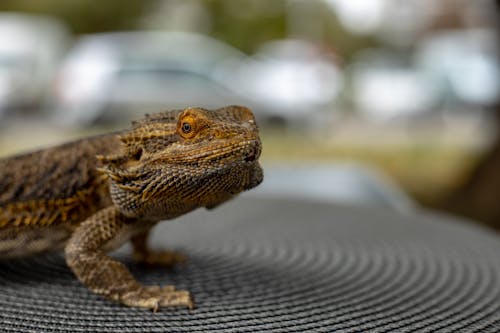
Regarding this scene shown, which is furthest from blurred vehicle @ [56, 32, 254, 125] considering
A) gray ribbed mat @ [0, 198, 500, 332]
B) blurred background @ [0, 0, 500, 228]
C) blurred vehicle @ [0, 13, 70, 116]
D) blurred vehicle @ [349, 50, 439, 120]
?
gray ribbed mat @ [0, 198, 500, 332]

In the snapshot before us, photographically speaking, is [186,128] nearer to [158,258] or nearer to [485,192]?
[158,258]

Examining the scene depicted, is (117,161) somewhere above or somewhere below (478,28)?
below

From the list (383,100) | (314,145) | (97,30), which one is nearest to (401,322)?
(314,145)

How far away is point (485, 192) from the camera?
476 centimetres

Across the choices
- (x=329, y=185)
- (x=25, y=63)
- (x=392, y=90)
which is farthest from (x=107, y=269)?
(x=392, y=90)

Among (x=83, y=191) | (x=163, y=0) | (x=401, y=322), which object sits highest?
(x=163, y=0)

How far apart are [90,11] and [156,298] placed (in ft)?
87.7

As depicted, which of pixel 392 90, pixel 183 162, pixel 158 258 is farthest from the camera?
pixel 392 90

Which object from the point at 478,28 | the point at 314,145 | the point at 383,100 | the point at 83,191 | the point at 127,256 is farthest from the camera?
the point at 478,28

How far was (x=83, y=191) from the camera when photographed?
183 cm

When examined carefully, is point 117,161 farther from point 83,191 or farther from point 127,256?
point 127,256

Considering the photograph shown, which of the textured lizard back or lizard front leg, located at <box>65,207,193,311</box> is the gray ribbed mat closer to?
lizard front leg, located at <box>65,207,193,311</box>

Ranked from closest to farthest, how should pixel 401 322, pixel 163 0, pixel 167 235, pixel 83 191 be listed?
pixel 401 322 → pixel 83 191 → pixel 167 235 → pixel 163 0

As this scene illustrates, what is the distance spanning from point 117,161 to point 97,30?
26.9 m
